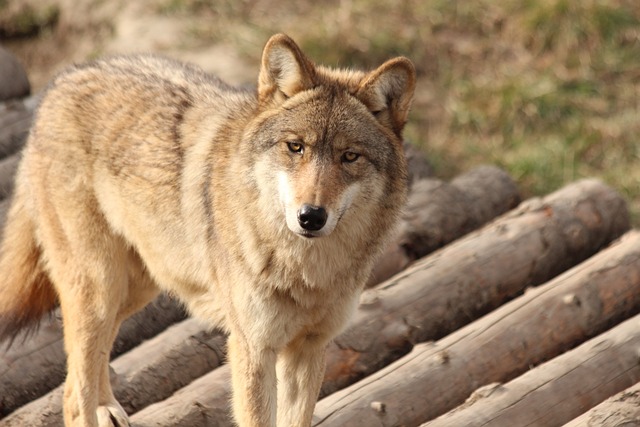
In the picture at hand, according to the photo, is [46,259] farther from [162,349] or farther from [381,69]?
[381,69]

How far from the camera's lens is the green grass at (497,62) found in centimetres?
918

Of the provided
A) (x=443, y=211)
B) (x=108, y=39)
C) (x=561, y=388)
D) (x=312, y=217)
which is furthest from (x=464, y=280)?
(x=108, y=39)

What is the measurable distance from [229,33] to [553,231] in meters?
4.54

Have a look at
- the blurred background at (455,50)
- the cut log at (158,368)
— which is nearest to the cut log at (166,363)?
the cut log at (158,368)

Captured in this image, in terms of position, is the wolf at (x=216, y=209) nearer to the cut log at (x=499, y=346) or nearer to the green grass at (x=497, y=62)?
the cut log at (x=499, y=346)

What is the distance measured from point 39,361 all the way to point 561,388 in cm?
272

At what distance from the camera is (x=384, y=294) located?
19.8 feet

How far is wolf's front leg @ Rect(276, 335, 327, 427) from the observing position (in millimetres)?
4855

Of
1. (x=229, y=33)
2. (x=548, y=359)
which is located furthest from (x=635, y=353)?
(x=229, y=33)

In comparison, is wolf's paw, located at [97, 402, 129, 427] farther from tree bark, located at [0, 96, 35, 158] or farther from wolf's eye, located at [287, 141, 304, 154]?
tree bark, located at [0, 96, 35, 158]

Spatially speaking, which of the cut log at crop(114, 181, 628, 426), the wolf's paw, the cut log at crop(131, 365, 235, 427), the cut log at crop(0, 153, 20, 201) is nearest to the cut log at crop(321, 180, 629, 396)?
the cut log at crop(114, 181, 628, 426)

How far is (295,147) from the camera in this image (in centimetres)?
441

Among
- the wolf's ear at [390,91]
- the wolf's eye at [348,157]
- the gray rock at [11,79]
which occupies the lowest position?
the gray rock at [11,79]

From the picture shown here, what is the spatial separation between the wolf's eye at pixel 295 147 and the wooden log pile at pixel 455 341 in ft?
4.78
